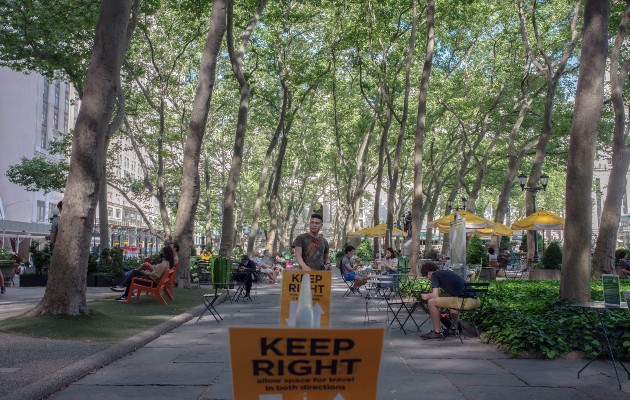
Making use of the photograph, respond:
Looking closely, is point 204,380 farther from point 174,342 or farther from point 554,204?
point 554,204

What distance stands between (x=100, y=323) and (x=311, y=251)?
412cm

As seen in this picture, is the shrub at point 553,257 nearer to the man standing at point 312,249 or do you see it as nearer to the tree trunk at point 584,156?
the tree trunk at point 584,156

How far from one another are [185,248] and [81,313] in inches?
302

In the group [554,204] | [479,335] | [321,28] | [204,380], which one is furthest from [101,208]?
[554,204]

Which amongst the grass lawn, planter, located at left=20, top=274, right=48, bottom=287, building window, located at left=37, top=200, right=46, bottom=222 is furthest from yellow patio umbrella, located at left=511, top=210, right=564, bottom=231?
building window, located at left=37, top=200, right=46, bottom=222

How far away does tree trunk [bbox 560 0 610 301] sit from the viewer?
37.3 feet

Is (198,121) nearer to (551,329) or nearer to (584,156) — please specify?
(584,156)

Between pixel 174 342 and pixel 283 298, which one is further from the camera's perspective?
pixel 174 342

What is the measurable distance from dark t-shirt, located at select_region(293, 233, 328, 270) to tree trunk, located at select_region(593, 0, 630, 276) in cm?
1222

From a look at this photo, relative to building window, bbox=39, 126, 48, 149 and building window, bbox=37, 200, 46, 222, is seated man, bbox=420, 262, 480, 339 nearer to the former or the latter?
building window, bbox=39, 126, 48, 149

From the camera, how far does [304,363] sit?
2.97m

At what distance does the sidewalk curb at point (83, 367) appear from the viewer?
6117 millimetres

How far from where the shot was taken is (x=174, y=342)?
414 inches

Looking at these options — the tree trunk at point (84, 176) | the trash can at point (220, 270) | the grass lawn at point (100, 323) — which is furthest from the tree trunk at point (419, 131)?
the tree trunk at point (84, 176)
